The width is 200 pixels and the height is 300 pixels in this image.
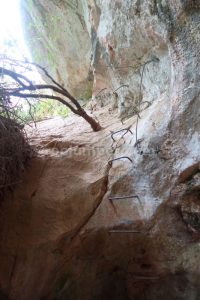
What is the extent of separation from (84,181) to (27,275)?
0.72 meters

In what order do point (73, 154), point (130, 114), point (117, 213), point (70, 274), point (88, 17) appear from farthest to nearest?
point (88, 17) < point (130, 114) < point (73, 154) < point (70, 274) < point (117, 213)

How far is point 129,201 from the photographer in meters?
2.35

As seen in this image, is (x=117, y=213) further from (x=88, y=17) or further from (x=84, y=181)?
(x=88, y=17)

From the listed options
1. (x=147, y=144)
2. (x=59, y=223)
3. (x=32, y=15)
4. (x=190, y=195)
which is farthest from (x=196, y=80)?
(x=32, y=15)

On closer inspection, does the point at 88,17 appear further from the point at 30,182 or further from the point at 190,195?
the point at 190,195

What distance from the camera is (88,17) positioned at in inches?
151

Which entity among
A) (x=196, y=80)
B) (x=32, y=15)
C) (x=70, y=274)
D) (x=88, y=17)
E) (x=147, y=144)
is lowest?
(x=70, y=274)

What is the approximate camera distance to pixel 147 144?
7.83 ft

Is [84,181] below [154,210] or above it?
above

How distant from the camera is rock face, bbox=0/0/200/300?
2.19 metres

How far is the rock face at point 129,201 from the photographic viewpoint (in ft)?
7.17

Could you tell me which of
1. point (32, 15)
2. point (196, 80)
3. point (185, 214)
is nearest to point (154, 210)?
point (185, 214)

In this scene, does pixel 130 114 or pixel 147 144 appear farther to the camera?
pixel 130 114

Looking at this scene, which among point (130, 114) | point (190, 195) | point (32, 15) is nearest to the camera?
point (190, 195)
